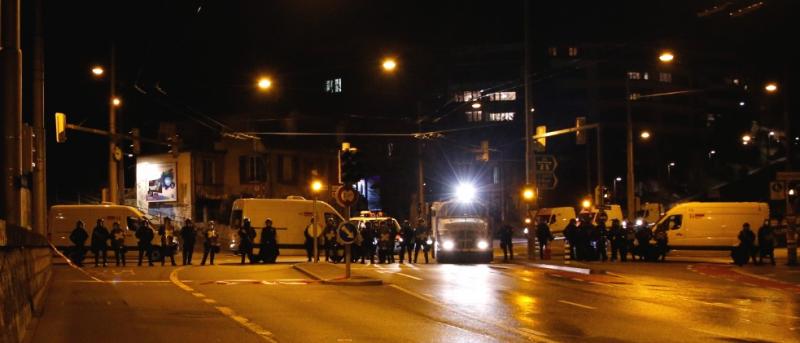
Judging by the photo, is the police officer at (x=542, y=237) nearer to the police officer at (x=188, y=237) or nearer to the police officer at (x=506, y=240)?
the police officer at (x=506, y=240)

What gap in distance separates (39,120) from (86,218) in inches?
533

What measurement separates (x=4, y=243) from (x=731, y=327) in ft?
30.7

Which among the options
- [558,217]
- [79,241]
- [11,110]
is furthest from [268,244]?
[558,217]

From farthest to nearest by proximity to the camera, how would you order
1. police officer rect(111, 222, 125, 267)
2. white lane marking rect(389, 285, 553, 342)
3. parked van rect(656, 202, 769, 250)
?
parked van rect(656, 202, 769, 250)
police officer rect(111, 222, 125, 267)
white lane marking rect(389, 285, 553, 342)

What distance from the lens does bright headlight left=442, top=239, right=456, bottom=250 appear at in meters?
32.5

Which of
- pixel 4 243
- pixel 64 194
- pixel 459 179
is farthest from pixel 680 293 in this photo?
pixel 459 179

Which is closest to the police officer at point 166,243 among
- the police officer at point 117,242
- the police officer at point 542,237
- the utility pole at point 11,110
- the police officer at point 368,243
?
the police officer at point 117,242

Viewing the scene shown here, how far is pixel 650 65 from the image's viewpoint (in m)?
107

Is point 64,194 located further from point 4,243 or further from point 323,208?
point 4,243

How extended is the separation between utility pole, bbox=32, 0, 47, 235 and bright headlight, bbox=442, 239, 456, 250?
46.1 ft

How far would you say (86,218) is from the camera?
34.2 meters

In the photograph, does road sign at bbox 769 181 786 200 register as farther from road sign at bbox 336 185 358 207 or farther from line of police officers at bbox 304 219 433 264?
road sign at bbox 336 185 358 207

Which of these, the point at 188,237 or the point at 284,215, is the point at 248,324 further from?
the point at 284,215

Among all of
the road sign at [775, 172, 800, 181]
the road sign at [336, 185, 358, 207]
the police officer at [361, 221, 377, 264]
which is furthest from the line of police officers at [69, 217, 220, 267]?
the road sign at [775, 172, 800, 181]
